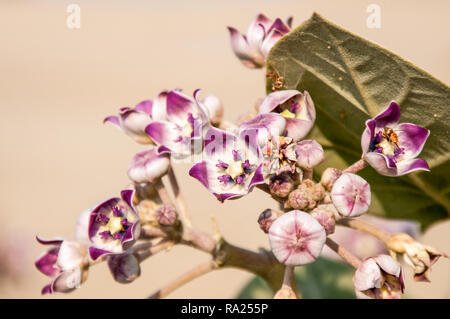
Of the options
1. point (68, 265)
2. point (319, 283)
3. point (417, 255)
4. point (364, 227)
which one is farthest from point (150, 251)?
point (319, 283)

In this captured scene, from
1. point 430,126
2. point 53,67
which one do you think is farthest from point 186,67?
point 430,126

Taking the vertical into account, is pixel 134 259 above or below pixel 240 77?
above

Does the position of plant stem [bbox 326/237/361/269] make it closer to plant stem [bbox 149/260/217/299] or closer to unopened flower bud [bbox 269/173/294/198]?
unopened flower bud [bbox 269/173/294/198]

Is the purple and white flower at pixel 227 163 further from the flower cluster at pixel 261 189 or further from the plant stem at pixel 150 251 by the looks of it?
the plant stem at pixel 150 251

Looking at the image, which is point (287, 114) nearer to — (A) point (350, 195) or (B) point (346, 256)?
(A) point (350, 195)

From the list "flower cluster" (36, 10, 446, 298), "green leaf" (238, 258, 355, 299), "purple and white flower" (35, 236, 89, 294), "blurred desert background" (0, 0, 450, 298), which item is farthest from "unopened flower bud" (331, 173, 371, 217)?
"blurred desert background" (0, 0, 450, 298)

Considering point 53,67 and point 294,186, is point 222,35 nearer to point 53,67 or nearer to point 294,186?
point 53,67
